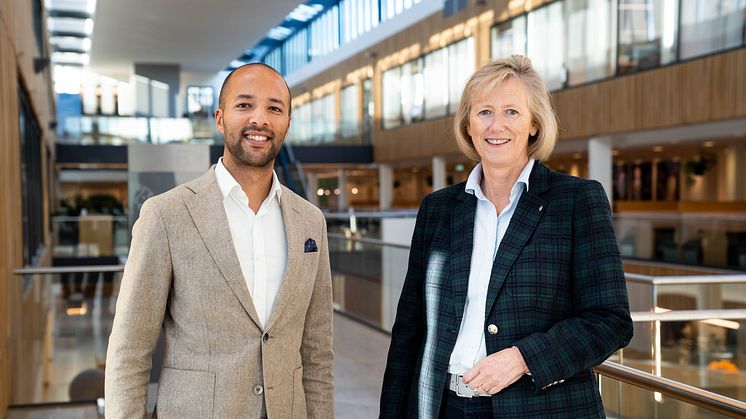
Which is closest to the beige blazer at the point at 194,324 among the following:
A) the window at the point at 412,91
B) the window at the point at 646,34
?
the window at the point at 646,34

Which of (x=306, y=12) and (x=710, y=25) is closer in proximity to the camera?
(x=710, y=25)

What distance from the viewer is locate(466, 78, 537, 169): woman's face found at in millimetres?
1779

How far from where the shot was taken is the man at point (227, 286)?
1.80 meters

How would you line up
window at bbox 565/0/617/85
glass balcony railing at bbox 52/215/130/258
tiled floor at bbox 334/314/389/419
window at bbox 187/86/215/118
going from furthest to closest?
window at bbox 187/86/215/118 < window at bbox 565/0/617/85 < glass balcony railing at bbox 52/215/130/258 < tiled floor at bbox 334/314/389/419

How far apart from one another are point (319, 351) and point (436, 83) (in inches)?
988

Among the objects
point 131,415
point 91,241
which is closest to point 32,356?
point 131,415

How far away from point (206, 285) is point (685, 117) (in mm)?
14782

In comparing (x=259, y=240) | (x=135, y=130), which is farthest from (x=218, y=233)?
(x=135, y=130)

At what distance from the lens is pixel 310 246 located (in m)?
1.97

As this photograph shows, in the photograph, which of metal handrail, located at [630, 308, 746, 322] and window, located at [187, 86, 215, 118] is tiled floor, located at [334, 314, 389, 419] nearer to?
metal handrail, located at [630, 308, 746, 322]

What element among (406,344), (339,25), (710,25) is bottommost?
(406,344)

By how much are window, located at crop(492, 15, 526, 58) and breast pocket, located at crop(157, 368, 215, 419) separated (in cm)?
1940

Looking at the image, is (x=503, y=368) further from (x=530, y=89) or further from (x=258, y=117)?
(x=258, y=117)

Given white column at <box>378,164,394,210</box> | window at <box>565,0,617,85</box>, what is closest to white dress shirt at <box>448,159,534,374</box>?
window at <box>565,0,617,85</box>
